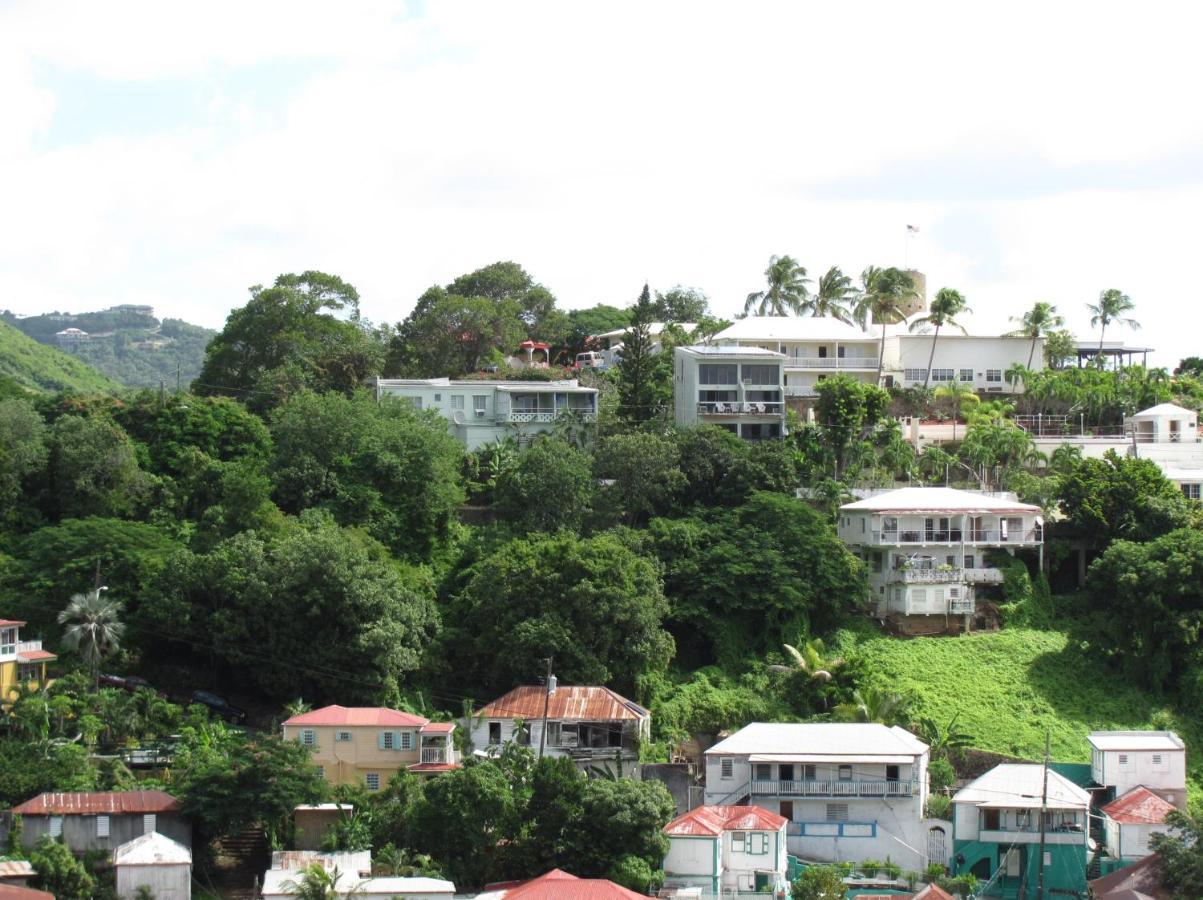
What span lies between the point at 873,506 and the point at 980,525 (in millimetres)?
3297

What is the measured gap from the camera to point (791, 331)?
239 ft

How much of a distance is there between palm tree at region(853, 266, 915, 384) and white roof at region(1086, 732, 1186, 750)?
2648 cm

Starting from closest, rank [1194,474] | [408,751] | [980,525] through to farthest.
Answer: [408,751] < [980,525] < [1194,474]

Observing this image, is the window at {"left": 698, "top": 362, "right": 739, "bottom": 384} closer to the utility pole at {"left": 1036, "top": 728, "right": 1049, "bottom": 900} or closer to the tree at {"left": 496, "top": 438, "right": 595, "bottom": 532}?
the tree at {"left": 496, "top": 438, "right": 595, "bottom": 532}

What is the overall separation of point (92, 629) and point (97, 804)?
725 centimetres

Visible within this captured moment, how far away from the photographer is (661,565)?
53.7 metres

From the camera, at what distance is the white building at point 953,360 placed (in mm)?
73250

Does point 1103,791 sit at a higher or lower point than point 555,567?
lower

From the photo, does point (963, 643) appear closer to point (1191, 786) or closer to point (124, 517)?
point (1191, 786)

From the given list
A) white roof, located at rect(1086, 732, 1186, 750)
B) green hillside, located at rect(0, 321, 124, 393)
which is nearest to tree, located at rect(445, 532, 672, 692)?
white roof, located at rect(1086, 732, 1186, 750)

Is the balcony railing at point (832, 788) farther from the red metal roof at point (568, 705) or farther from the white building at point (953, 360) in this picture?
the white building at point (953, 360)


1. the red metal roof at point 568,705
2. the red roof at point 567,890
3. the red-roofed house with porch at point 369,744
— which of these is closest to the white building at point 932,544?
the red metal roof at point 568,705

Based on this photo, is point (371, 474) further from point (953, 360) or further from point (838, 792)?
point (953, 360)

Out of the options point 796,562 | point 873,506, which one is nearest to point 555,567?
point 796,562
